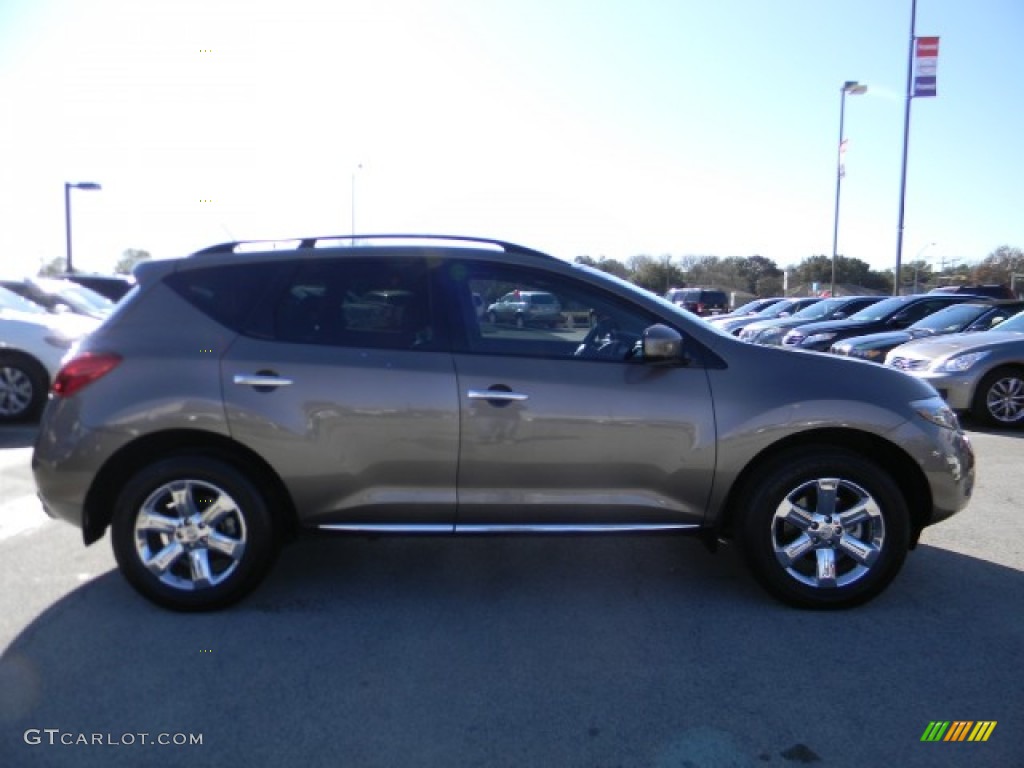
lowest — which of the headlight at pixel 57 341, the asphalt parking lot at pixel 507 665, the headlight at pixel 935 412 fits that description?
the asphalt parking lot at pixel 507 665

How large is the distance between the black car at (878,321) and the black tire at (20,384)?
1188 cm

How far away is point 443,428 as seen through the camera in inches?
150

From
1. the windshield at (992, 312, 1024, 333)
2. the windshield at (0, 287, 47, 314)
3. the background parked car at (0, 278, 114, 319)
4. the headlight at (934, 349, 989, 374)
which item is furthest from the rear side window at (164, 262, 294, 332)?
the windshield at (992, 312, 1024, 333)

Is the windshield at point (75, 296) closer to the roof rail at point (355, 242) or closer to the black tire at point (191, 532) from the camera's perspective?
the roof rail at point (355, 242)

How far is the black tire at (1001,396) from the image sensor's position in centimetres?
905

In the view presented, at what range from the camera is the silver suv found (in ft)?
12.5

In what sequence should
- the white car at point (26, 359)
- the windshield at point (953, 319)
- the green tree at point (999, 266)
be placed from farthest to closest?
the green tree at point (999, 266) → the windshield at point (953, 319) → the white car at point (26, 359)

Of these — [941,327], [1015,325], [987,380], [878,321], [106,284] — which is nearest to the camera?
[987,380]

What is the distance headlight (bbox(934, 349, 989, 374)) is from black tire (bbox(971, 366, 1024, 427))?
22cm

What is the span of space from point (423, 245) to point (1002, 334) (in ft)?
27.2

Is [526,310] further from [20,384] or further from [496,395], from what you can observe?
[20,384]

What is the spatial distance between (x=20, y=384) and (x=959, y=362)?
34.4ft

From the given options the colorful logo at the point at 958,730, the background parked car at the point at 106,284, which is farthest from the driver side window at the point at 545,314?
the background parked car at the point at 106,284

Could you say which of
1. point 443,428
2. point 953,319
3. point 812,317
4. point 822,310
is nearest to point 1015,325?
point 953,319
